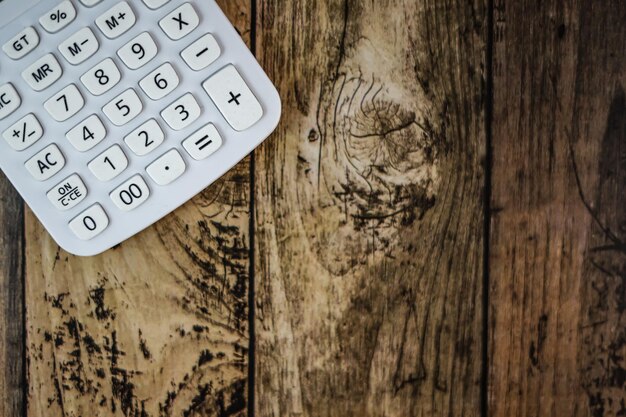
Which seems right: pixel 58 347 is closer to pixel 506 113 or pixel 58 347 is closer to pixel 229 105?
pixel 229 105

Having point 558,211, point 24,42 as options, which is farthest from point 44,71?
point 558,211

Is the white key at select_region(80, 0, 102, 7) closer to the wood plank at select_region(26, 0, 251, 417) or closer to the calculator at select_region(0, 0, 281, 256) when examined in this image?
the calculator at select_region(0, 0, 281, 256)

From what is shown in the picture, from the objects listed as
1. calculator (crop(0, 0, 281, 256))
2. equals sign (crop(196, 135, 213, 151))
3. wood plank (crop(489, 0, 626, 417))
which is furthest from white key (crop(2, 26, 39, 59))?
wood plank (crop(489, 0, 626, 417))

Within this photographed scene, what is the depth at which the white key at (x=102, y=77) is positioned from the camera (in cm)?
31

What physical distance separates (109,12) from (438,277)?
0.24 metres

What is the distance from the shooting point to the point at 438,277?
340 mm

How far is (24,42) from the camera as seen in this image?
1.01 ft

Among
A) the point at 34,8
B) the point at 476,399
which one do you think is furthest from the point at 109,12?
the point at 476,399

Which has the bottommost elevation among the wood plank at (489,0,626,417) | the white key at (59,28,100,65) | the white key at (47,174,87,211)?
the wood plank at (489,0,626,417)

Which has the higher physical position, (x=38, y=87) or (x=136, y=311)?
(x=38, y=87)

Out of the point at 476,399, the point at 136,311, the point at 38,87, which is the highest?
the point at 38,87

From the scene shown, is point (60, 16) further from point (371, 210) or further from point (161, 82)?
point (371, 210)

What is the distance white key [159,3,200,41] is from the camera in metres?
0.30

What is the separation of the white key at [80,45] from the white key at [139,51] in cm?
2
